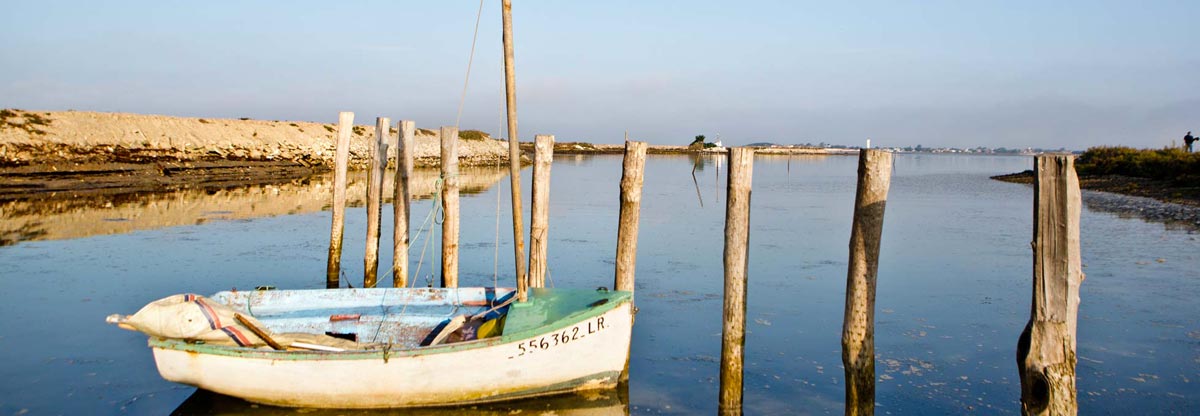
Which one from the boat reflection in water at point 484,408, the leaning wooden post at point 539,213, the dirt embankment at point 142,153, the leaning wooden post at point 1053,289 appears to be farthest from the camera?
the dirt embankment at point 142,153

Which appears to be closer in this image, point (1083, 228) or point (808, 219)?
point (1083, 228)

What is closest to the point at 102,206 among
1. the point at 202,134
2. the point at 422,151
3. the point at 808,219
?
the point at 202,134

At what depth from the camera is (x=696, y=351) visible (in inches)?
A: 377

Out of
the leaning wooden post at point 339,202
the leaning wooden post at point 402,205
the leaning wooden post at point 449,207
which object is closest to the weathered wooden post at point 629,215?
the leaning wooden post at point 449,207

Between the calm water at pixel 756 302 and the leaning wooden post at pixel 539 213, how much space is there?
1.39 meters

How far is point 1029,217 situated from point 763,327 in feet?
51.3

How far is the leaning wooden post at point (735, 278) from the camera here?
7539 millimetres

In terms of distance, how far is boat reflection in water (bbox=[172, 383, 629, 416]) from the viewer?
25.6 feet

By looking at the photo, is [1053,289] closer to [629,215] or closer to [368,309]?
[629,215]

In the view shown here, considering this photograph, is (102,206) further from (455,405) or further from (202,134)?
(455,405)

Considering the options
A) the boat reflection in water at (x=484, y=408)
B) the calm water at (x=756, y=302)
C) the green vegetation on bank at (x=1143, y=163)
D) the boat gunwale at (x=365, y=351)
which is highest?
the green vegetation on bank at (x=1143, y=163)

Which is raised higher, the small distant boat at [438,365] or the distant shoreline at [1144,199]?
the distant shoreline at [1144,199]

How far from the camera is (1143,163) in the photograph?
34062mm

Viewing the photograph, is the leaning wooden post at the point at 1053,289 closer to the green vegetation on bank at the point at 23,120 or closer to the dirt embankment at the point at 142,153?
the dirt embankment at the point at 142,153
